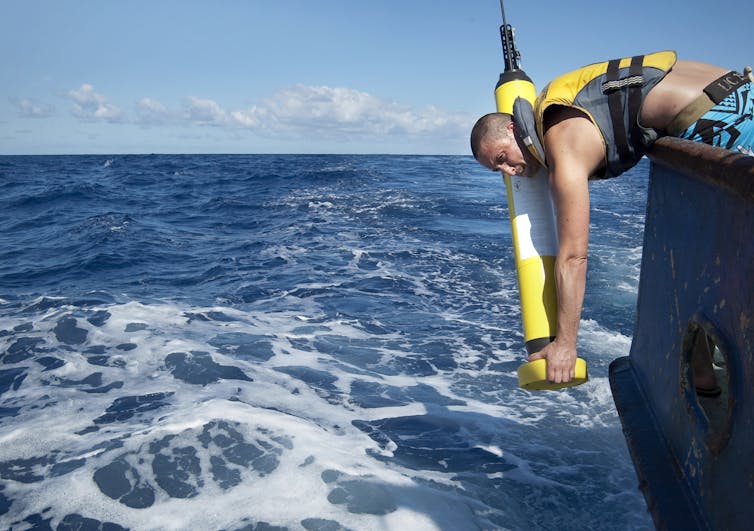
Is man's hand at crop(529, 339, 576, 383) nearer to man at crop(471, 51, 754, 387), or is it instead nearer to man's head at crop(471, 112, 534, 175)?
man at crop(471, 51, 754, 387)

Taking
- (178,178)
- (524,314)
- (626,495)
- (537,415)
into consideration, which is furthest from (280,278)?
(178,178)

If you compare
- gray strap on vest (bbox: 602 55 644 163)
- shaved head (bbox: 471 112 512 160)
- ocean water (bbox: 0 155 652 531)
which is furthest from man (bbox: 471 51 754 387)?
ocean water (bbox: 0 155 652 531)

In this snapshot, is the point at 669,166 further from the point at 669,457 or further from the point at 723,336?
the point at 669,457

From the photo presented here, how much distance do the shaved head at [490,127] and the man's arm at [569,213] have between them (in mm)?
229

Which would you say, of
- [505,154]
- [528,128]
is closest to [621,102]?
[528,128]

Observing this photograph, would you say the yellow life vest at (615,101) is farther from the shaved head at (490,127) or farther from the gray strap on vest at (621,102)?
the shaved head at (490,127)

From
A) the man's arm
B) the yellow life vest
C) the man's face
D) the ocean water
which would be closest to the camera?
the man's arm

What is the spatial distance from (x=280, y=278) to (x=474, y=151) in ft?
23.1

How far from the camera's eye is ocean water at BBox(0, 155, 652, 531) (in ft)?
11.9

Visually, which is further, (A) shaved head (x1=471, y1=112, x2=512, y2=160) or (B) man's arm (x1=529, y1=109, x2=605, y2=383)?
(A) shaved head (x1=471, y1=112, x2=512, y2=160)

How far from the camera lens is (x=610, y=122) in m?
2.31

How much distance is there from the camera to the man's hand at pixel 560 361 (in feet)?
7.47

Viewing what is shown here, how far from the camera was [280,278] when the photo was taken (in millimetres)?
9320

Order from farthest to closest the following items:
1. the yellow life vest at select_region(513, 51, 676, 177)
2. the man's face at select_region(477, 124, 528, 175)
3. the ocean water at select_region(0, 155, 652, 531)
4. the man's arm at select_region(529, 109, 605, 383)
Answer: the ocean water at select_region(0, 155, 652, 531) → the man's face at select_region(477, 124, 528, 175) → the yellow life vest at select_region(513, 51, 676, 177) → the man's arm at select_region(529, 109, 605, 383)
